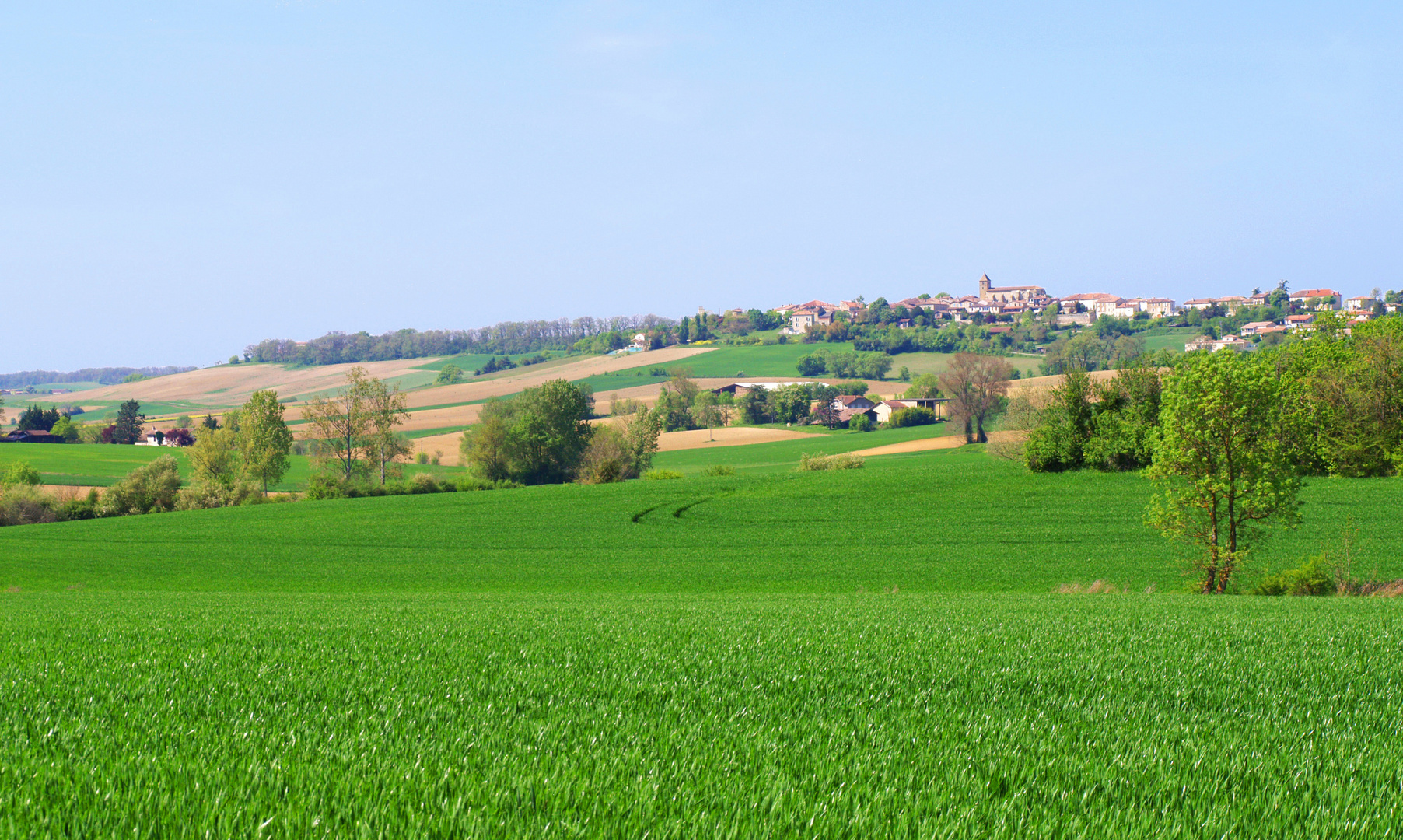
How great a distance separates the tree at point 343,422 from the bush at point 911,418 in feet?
233

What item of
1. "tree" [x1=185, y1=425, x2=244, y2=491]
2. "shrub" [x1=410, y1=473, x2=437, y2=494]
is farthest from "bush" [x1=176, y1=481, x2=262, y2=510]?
"shrub" [x1=410, y1=473, x2=437, y2=494]

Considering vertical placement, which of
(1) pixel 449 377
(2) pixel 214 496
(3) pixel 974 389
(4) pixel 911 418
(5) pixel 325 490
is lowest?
(4) pixel 911 418

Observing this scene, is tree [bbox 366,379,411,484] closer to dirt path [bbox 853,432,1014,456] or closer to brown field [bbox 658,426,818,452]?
brown field [bbox 658,426,818,452]

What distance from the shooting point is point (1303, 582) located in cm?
2548

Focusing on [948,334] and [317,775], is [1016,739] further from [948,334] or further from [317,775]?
[948,334]

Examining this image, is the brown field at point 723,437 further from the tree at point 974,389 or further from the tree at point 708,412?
the tree at point 974,389

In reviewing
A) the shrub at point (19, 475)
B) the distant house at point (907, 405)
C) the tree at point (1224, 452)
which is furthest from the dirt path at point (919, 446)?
the shrub at point (19, 475)

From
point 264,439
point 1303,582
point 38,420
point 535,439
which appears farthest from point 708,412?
point 38,420

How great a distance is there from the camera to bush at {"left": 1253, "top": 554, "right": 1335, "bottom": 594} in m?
25.4

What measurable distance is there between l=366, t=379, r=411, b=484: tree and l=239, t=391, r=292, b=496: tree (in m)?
9.21

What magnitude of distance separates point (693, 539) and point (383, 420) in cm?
4415

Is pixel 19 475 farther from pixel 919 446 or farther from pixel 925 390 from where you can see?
pixel 925 390

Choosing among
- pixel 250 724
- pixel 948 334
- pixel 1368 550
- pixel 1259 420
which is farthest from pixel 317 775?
pixel 948 334

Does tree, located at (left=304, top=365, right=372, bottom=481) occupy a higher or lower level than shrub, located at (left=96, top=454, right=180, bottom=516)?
higher
